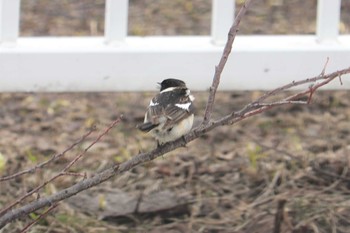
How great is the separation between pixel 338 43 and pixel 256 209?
1151 millimetres

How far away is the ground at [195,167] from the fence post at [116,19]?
62cm

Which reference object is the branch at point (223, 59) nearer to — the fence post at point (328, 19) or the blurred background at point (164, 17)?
the fence post at point (328, 19)

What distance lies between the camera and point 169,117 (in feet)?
13.0

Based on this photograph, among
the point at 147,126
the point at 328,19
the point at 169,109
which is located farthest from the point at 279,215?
the point at 328,19

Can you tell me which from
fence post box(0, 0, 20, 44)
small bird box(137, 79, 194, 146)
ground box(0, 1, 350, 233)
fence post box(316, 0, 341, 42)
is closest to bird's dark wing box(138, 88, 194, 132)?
small bird box(137, 79, 194, 146)

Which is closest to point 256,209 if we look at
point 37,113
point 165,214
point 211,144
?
point 165,214

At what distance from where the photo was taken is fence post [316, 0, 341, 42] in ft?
17.6

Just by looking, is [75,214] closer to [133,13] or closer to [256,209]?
[256,209]

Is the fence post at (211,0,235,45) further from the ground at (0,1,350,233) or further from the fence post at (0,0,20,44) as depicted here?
the fence post at (0,0,20,44)

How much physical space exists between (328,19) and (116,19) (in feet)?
3.68

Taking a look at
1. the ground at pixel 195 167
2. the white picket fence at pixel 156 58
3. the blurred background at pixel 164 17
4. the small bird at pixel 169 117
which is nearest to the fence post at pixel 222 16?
the white picket fence at pixel 156 58

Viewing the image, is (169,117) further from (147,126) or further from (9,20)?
(9,20)

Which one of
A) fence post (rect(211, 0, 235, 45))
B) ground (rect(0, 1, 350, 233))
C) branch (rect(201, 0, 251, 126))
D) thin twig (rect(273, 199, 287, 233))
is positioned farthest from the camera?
fence post (rect(211, 0, 235, 45))

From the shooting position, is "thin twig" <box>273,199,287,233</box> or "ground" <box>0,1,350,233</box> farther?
"ground" <box>0,1,350,233</box>
